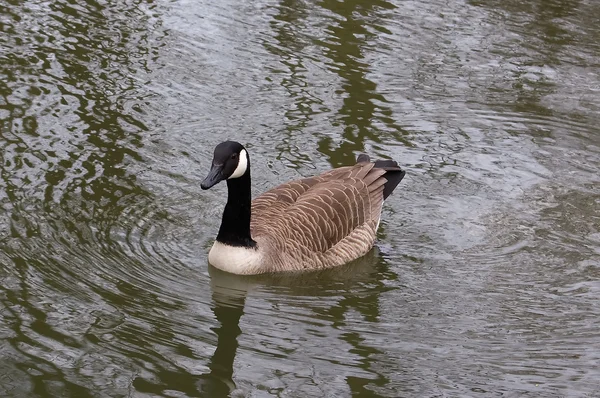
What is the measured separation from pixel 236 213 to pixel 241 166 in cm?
41

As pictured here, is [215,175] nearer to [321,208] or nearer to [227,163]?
[227,163]

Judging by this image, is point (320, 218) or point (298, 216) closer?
point (298, 216)

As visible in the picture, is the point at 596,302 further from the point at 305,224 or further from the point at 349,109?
the point at 349,109

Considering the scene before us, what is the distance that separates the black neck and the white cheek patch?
2.5 inches

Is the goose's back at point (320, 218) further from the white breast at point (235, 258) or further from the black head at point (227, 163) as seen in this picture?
the black head at point (227, 163)

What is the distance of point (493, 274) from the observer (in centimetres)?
917

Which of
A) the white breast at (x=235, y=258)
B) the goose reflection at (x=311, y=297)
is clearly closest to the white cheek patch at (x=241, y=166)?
the white breast at (x=235, y=258)

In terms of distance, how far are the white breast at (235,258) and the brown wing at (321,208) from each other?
12.5 inches

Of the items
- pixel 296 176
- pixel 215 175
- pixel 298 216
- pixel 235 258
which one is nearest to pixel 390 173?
pixel 296 176

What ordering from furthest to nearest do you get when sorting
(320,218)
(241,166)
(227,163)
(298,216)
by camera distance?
(320,218) → (298,216) → (241,166) → (227,163)

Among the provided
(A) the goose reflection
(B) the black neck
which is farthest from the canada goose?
(A) the goose reflection

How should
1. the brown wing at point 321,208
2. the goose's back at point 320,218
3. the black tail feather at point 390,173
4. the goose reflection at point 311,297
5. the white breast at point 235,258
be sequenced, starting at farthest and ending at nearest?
the black tail feather at point 390,173 → the brown wing at point 321,208 → the goose's back at point 320,218 → the white breast at point 235,258 → the goose reflection at point 311,297

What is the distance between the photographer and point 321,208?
9.60m

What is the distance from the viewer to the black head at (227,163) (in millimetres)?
8570
